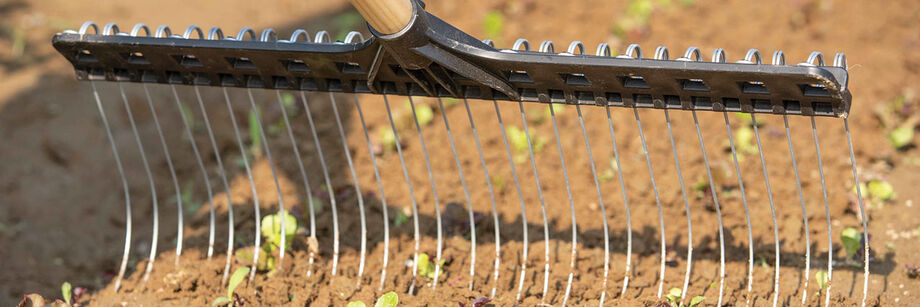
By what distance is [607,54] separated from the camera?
2342 millimetres

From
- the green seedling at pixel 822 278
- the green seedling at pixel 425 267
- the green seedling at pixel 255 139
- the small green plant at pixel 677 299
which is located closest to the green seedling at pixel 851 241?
the green seedling at pixel 822 278

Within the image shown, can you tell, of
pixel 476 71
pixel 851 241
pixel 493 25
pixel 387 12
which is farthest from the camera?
pixel 493 25

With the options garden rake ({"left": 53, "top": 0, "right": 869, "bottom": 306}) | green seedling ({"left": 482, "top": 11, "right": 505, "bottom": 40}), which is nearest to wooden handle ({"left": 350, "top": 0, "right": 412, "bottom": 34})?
garden rake ({"left": 53, "top": 0, "right": 869, "bottom": 306})

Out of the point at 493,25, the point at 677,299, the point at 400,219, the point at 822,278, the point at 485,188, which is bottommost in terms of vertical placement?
the point at 677,299

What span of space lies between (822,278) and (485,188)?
4.97 feet

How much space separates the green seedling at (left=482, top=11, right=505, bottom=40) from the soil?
2.9 inches

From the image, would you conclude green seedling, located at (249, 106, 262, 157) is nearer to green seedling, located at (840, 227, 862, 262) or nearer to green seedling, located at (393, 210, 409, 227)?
green seedling, located at (393, 210, 409, 227)

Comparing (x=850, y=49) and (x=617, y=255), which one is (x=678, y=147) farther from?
(x=850, y=49)

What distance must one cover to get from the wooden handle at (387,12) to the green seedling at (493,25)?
2.66 m

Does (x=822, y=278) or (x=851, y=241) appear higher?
(x=851, y=241)

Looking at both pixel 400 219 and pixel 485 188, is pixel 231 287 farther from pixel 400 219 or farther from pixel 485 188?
pixel 485 188

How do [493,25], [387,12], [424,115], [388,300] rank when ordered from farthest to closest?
1. [493,25]
2. [424,115]
3. [388,300]
4. [387,12]

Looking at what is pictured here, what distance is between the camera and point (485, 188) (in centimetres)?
364

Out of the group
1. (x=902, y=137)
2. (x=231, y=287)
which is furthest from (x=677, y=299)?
(x=902, y=137)
